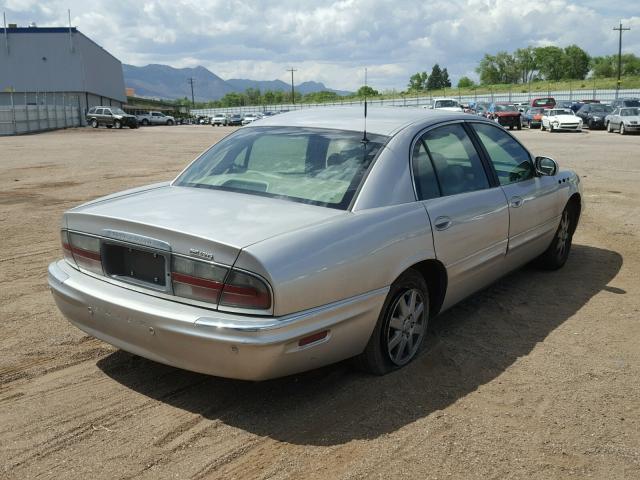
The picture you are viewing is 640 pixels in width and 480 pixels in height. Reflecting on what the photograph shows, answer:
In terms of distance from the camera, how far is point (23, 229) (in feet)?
27.0

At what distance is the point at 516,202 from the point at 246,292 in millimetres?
2721

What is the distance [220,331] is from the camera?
299 cm

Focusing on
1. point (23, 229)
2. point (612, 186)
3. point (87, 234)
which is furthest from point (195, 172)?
point (612, 186)

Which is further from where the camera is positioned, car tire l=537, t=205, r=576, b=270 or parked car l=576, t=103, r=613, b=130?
parked car l=576, t=103, r=613, b=130

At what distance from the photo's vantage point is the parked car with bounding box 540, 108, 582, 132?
3538cm

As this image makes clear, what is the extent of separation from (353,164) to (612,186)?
32.0 ft

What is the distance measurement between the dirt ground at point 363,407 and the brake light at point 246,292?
670mm

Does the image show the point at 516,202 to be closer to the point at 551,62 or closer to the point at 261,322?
the point at 261,322

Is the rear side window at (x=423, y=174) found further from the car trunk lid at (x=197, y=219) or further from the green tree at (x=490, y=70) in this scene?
the green tree at (x=490, y=70)

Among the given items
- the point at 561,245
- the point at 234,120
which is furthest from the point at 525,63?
the point at 561,245

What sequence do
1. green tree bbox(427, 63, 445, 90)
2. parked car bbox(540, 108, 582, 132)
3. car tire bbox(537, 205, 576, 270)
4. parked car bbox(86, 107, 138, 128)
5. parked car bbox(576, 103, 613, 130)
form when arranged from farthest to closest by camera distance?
green tree bbox(427, 63, 445, 90) < parked car bbox(86, 107, 138, 128) < parked car bbox(576, 103, 613, 130) < parked car bbox(540, 108, 582, 132) < car tire bbox(537, 205, 576, 270)

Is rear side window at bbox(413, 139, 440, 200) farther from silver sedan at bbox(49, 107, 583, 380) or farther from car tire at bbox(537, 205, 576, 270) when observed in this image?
car tire at bbox(537, 205, 576, 270)

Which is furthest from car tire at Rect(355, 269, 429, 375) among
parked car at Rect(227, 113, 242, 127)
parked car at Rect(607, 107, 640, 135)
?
parked car at Rect(227, 113, 242, 127)

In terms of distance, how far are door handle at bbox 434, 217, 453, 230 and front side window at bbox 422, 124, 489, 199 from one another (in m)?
0.22
